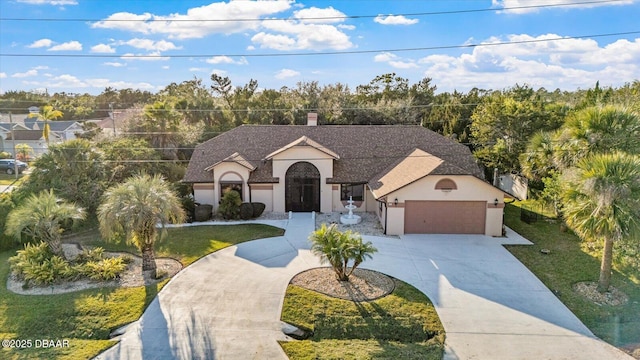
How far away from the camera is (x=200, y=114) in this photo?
4566cm

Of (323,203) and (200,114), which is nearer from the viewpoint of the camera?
(323,203)

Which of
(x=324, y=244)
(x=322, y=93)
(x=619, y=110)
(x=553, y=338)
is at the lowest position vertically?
(x=553, y=338)

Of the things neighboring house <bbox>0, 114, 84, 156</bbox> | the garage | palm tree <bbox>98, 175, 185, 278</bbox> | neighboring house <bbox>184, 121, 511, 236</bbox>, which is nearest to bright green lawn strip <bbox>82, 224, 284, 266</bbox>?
palm tree <bbox>98, 175, 185, 278</bbox>

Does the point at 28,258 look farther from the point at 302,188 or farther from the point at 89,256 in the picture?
the point at 302,188

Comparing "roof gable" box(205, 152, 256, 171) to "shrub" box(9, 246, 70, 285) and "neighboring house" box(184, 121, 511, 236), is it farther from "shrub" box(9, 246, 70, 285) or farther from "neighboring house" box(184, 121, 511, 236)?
"shrub" box(9, 246, 70, 285)

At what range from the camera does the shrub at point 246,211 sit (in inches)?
1001

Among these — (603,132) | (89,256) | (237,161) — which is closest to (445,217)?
(603,132)

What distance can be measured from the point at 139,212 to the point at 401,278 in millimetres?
10890

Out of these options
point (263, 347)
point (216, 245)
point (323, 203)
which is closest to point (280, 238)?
point (216, 245)

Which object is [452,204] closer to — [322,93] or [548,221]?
[548,221]

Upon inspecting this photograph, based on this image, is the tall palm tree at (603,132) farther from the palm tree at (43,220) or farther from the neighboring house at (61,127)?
the neighboring house at (61,127)

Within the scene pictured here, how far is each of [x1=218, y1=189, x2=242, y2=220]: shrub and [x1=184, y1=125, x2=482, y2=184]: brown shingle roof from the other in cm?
168

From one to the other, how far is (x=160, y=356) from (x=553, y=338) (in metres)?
11.9

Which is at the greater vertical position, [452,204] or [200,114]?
[200,114]
